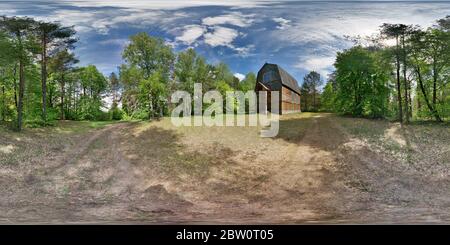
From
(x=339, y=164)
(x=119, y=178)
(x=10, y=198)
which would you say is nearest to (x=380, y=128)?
(x=339, y=164)

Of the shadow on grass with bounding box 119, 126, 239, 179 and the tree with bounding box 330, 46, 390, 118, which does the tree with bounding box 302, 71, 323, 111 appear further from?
the shadow on grass with bounding box 119, 126, 239, 179

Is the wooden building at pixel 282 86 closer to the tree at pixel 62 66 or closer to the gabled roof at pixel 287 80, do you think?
the gabled roof at pixel 287 80

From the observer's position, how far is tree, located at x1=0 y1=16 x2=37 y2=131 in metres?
2.85

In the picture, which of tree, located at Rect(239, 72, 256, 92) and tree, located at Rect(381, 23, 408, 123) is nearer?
tree, located at Rect(239, 72, 256, 92)

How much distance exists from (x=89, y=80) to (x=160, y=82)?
505 mm

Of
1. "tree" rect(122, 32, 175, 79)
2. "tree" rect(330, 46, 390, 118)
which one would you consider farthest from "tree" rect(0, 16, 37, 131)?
"tree" rect(330, 46, 390, 118)

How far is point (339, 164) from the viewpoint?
2760 mm

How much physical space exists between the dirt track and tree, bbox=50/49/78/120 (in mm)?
310

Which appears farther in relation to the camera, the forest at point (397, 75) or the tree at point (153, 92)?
the forest at point (397, 75)

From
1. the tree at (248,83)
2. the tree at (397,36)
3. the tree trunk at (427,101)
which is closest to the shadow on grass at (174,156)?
the tree at (248,83)

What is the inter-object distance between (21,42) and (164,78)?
113 cm

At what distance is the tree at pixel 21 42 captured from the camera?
2850 mm

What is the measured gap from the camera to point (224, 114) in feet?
8.52
